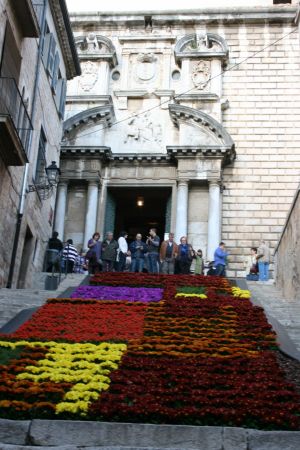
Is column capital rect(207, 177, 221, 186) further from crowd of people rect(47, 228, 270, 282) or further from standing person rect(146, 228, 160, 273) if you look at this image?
standing person rect(146, 228, 160, 273)

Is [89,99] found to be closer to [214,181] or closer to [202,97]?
[202,97]

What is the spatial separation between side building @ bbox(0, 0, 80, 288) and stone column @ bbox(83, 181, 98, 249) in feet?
12.6

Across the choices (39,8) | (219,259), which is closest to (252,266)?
(219,259)

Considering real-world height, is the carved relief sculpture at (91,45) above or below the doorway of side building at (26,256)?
above

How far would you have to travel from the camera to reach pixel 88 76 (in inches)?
1368

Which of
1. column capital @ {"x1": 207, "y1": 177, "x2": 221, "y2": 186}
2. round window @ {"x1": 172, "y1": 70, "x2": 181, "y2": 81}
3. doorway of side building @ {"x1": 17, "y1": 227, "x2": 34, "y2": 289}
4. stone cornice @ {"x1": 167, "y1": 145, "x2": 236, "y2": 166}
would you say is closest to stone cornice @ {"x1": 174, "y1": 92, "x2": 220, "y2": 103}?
round window @ {"x1": 172, "y1": 70, "x2": 181, "y2": 81}

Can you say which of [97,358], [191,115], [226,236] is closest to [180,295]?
[97,358]

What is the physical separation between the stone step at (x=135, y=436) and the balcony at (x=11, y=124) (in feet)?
32.4

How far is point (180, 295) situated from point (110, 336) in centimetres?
578

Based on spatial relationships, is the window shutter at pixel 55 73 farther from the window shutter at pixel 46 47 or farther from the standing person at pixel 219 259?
the standing person at pixel 219 259

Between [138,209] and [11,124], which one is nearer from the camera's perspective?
[11,124]

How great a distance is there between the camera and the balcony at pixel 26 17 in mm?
19141

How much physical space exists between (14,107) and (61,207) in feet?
44.2

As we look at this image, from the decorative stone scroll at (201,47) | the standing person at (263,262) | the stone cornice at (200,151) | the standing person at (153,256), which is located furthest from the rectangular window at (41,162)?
the decorative stone scroll at (201,47)
